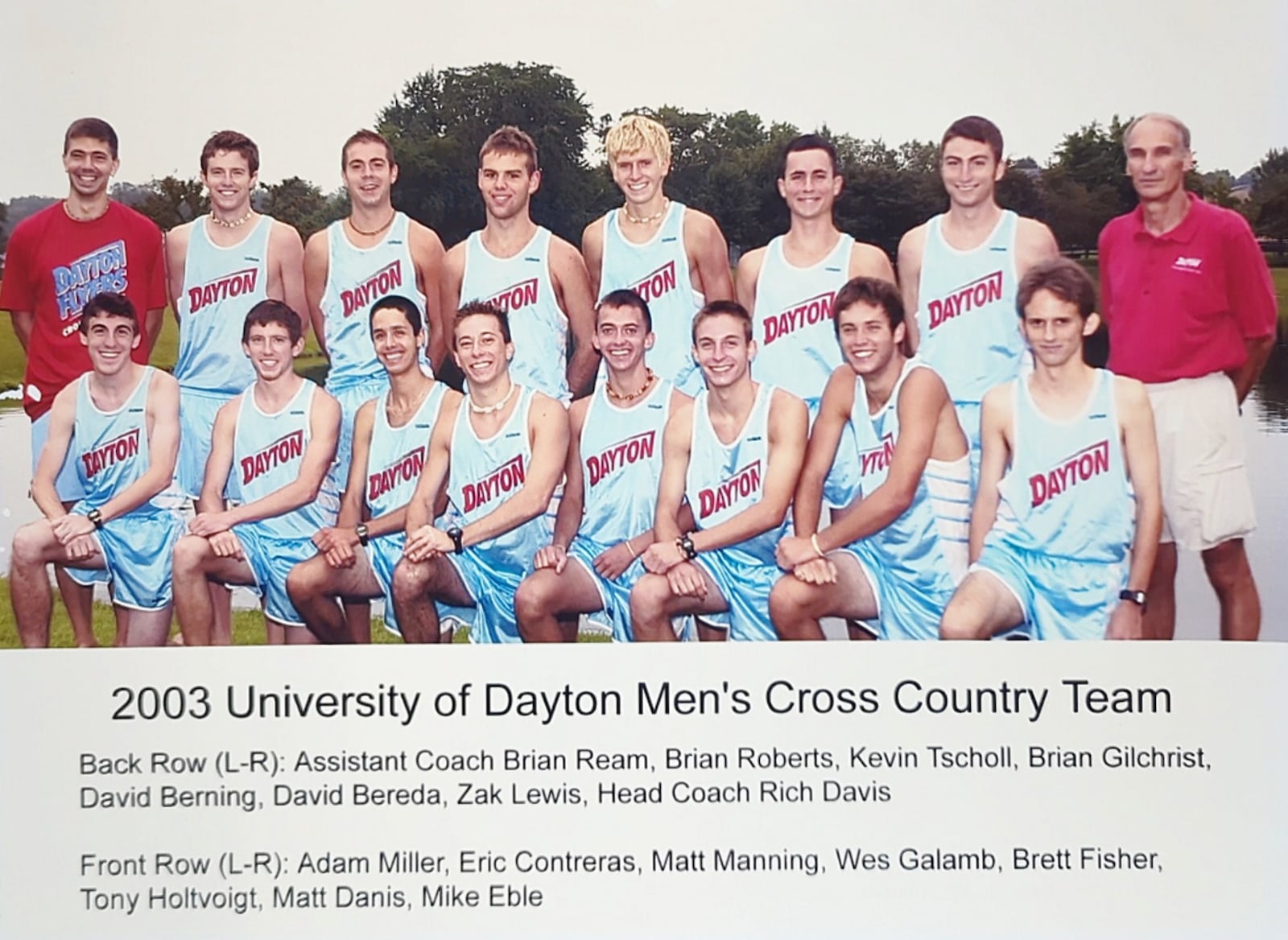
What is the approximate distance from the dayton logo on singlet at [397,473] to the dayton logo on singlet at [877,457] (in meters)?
0.93

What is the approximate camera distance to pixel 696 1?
2.96m

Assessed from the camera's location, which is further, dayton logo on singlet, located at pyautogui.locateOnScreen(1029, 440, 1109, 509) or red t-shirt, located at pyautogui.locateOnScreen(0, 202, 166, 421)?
red t-shirt, located at pyautogui.locateOnScreen(0, 202, 166, 421)

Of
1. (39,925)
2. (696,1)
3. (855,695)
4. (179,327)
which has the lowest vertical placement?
(39,925)

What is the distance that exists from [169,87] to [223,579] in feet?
3.44

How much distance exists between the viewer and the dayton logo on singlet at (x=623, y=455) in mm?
2914

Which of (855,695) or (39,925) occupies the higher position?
(855,695)

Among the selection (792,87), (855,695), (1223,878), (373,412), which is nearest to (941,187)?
(792,87)

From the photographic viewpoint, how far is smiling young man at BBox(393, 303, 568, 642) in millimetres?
2916

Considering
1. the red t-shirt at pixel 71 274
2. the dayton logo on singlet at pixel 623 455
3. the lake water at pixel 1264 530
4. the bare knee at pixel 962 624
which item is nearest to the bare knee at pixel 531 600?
the dayton logo on singlet at pixel 623 455

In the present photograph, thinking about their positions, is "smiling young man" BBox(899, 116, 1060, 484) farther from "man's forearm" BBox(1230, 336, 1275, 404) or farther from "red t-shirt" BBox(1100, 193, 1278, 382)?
"man's forearm" BBox(1230, 336, 1275, 404)

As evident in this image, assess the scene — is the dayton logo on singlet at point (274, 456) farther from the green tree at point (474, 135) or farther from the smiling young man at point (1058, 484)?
the smiling young man at point (1058, 484)

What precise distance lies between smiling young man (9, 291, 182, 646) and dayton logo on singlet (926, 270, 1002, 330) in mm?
1632

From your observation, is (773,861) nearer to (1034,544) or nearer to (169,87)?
(1034,544)

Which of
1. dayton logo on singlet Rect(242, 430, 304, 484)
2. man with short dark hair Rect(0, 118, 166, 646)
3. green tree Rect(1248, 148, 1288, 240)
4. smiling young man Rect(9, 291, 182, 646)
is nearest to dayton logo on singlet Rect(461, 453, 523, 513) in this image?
dayton logo on singlet Rect(242, 430, 304, 484)
